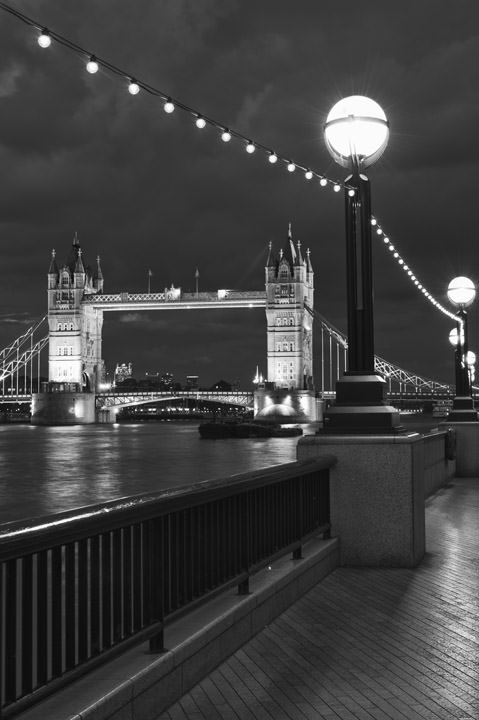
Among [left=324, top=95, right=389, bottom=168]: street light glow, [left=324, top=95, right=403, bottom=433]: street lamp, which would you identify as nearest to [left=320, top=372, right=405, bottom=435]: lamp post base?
[left=324, top=95, right=403, bottom=433]: street lamp

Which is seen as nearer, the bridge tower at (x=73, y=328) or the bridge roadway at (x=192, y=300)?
the bridge roadway at (x=192, y=300)

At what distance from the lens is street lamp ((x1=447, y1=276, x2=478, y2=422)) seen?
1598 centimetres

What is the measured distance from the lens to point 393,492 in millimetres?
7098

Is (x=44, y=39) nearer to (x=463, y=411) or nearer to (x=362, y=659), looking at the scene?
(x=362, y=659)

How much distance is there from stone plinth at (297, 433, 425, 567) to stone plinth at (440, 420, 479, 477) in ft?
34.1

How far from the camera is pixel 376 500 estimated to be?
7.13 meters

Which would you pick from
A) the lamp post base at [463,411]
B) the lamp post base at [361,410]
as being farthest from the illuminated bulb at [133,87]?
the lamp post base at [463,411]

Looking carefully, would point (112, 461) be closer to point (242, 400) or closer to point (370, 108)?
point (370, 108)

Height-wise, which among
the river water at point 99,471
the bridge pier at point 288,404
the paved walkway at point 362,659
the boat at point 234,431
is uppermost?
the bridge pier at point 288,404

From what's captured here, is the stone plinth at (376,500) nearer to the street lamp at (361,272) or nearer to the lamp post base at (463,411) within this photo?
the street lamp at (361,272)

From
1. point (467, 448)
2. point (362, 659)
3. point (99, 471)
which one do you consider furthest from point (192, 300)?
point (362, 659)

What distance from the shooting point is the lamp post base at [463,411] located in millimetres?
18109

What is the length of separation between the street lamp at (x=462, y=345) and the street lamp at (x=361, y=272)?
857cm

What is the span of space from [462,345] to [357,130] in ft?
36.8
